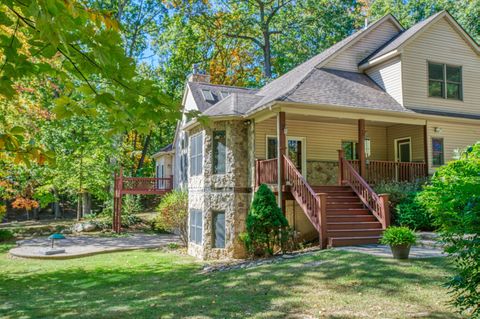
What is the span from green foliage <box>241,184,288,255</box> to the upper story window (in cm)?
832

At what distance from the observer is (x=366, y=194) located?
41.5ft

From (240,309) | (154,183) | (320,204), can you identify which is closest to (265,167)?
(320,204)

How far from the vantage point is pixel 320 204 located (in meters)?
11.1

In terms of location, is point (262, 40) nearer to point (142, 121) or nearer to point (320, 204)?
point (320, 204)

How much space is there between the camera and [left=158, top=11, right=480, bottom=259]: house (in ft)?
43.3

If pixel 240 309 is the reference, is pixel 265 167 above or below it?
above

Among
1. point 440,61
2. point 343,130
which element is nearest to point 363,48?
point 440,61

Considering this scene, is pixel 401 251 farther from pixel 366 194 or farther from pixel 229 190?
pixel 229 190

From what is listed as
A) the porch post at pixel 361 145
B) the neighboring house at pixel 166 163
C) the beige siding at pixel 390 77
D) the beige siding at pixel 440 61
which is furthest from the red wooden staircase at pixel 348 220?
the neighboring house at pixel 166 163

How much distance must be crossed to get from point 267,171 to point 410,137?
6.74 meters

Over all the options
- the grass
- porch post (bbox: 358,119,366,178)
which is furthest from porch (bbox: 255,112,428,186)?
the grass

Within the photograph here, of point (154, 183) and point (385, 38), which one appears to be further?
point (154, 183)

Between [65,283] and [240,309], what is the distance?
21.6ft

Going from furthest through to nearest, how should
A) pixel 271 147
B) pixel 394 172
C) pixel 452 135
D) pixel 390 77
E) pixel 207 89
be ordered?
pixel 207 89, pixel 452 135, pixel 390 77, pixel 271 147, pixel 394 172
